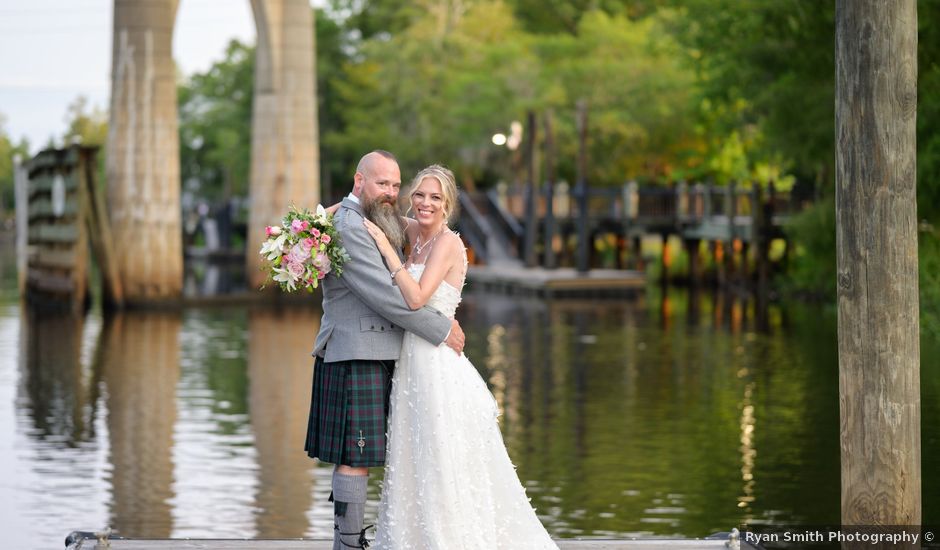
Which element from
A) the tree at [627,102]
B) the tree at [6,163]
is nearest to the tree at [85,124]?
the tree at [6,163]

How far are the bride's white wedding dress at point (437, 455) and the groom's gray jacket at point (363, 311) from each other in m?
0.12

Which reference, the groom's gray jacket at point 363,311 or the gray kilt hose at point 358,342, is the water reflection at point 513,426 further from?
the groom's gray jacket at point 363,311

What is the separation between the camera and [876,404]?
9570 mm

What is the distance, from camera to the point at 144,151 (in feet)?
132

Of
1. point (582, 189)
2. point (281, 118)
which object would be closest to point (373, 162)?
point (281, 118)

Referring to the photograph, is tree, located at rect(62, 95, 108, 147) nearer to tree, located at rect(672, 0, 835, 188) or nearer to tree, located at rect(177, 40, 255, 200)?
tree, located at rect(177, 40, 255, 200)

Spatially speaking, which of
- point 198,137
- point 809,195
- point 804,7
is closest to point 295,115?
point 809,195

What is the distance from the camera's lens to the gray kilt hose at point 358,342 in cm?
884

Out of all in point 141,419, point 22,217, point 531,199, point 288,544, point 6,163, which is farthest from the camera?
point 6,163

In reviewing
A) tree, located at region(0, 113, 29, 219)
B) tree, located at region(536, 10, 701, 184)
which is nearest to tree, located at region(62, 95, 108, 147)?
tree, located at region(0, 113, 29, 219)

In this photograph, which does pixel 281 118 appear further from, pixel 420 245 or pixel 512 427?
pixel 420 245

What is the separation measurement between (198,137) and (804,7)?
82237 mm

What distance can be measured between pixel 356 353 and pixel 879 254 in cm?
270

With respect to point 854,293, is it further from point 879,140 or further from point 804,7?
point 804,7
